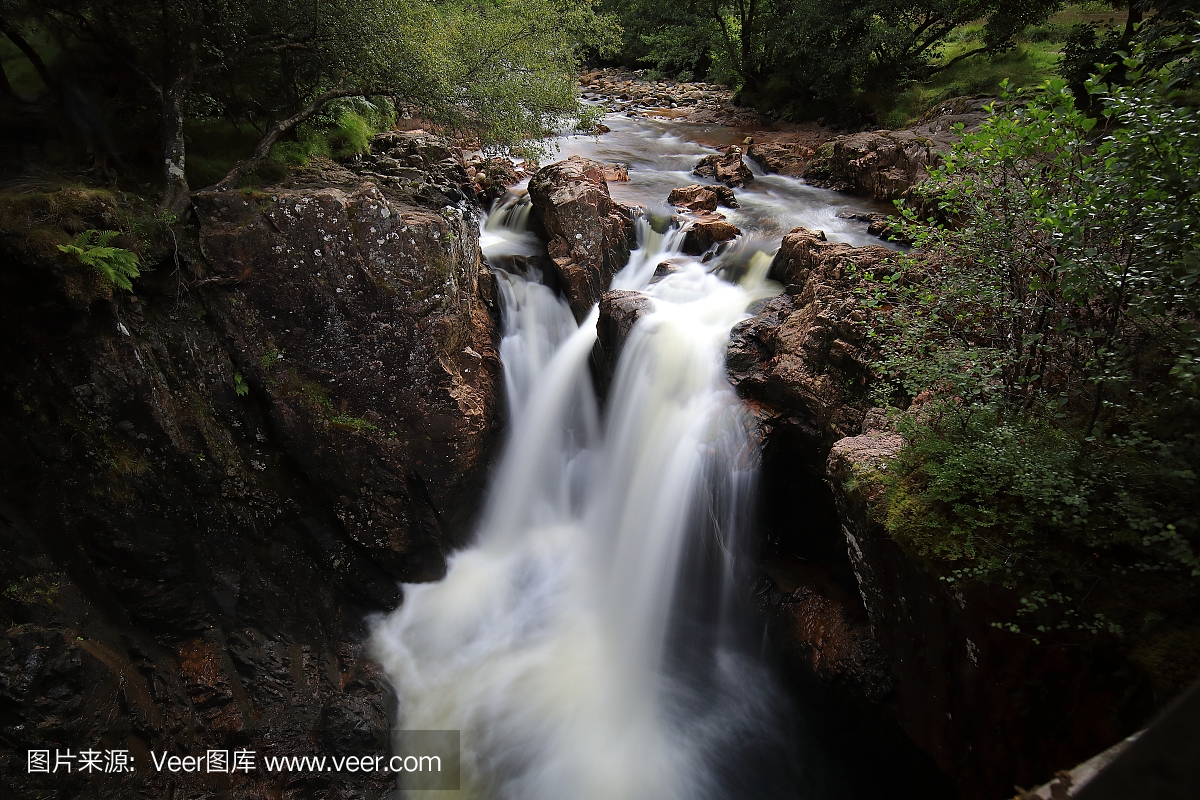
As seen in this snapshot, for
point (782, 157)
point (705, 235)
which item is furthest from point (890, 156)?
point (705, 235)

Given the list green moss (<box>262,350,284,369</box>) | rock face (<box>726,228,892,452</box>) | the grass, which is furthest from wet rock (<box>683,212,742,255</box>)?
the grass

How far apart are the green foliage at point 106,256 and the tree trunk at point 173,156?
3.55 feet

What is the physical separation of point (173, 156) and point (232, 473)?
406 cm

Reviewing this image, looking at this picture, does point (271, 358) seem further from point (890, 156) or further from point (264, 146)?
point (890, 156)

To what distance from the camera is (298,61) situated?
29.6ft

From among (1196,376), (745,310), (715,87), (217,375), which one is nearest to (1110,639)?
(1196,376)

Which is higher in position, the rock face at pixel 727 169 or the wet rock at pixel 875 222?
the rock face at pixel 727 169

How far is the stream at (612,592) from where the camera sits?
6.92m

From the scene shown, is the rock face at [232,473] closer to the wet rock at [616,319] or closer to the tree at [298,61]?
the tree at [298,61]

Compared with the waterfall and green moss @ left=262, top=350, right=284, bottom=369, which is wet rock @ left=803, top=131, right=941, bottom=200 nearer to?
the waterfall

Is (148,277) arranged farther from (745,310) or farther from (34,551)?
(745,310)

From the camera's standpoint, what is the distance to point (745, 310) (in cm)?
980

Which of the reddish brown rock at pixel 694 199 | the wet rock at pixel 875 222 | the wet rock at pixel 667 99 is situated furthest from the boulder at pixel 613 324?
the wet rock at pixel 667 99

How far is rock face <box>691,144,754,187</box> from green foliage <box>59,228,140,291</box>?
1455 centimetres
